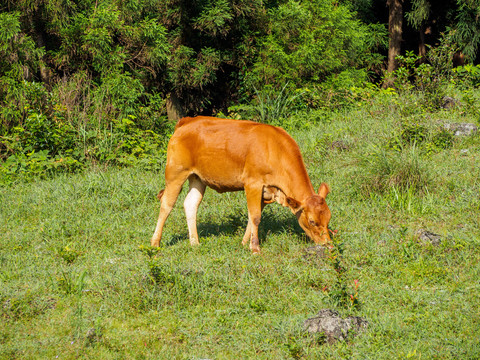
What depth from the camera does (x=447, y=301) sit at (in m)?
5.86

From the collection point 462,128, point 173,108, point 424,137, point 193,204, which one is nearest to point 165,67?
point 173,108

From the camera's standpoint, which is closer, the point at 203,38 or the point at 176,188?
the point at 176,188

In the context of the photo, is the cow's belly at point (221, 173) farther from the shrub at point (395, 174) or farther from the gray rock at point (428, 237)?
the shrub at point (395, 174)

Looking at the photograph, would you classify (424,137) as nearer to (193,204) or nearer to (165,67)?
(193,204)

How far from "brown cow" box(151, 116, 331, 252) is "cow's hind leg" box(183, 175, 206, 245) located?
0.01 metres

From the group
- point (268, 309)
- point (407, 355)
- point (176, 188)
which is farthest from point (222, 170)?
point (407, 355)

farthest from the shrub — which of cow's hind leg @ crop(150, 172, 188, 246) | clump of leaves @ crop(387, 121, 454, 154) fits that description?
cow's hind leg @ crop(150, 172, 188, 246)

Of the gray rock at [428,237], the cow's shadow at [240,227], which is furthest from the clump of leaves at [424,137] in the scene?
the gray rock at [428,237]

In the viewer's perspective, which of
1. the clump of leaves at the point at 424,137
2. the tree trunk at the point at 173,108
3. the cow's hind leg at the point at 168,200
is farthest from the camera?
the tree trunk at the point at 173,108

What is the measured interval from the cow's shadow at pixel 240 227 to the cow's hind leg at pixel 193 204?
0.37 meters

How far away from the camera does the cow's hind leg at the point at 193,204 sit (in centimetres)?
805

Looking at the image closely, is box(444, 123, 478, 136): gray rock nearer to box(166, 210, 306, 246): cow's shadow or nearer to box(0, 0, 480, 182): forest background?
box(0, 0, 480, 182): forest background

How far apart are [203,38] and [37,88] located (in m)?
5.29

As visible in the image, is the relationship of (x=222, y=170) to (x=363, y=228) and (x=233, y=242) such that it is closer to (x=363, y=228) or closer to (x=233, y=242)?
(x=233, y=242)
